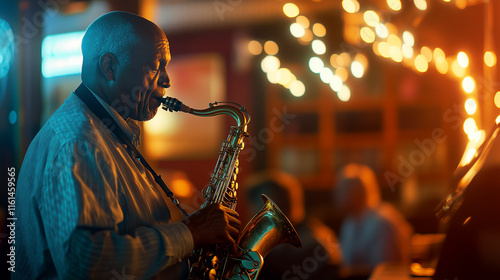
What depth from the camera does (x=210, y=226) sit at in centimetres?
161

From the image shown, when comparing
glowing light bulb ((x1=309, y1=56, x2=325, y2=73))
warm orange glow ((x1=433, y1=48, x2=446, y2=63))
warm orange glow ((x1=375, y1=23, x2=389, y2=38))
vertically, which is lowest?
glowing light bulb ((x1=309, y1=56, x2=325, y2=73))

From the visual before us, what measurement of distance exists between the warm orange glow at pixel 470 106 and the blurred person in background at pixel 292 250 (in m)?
1.35

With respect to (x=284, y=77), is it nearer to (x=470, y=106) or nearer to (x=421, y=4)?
(x=421, y=4)

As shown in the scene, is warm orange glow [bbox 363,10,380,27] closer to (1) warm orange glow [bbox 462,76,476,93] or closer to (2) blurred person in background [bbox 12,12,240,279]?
(1) warm orange glow [bbox 462,76,476,93]

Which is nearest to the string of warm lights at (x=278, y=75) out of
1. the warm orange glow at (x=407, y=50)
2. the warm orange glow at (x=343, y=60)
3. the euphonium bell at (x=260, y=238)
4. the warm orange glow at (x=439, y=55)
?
the warm orange glow at (x=343, y=60)

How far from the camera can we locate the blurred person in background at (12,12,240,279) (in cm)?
138

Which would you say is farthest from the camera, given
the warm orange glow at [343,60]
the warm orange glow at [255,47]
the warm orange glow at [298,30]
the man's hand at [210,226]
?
the warm orange glow at [255,47]

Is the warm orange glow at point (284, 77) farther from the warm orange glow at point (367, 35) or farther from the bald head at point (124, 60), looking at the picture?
the bald head at point (124, 60)

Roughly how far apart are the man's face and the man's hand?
39 centimetres

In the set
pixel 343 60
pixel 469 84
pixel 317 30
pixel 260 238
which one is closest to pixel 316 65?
pixel 317 30

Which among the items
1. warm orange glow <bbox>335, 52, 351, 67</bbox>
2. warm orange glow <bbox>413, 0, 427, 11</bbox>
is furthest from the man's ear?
warm orange glow <bbox>335, 52, 351, 67</bbox>

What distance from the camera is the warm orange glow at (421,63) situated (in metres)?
3.53

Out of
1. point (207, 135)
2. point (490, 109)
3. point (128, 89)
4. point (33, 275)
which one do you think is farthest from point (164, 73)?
point (207, 135)

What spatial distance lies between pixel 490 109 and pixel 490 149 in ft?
3.60
